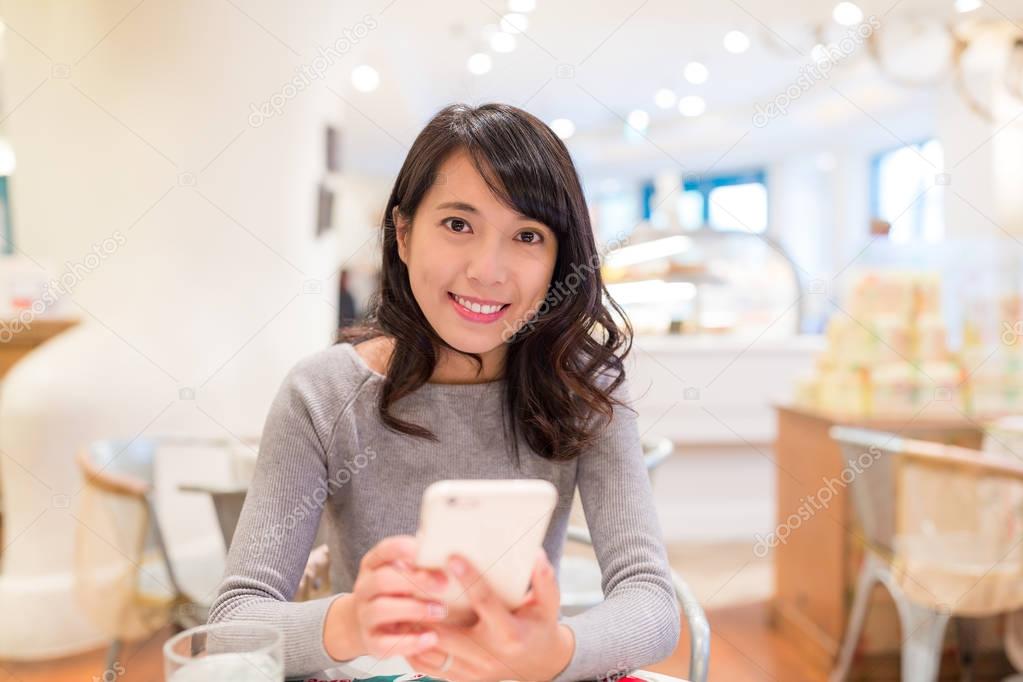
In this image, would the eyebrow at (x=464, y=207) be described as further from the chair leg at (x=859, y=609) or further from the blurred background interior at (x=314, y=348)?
the chair leg at (x=859, y=609)

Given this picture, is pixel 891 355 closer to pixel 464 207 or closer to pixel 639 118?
pixel 464 207

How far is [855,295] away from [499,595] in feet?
9.69

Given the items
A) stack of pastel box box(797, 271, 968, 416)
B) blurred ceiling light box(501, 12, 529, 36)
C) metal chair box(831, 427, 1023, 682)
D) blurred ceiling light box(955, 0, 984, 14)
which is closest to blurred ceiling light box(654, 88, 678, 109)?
blurred ceiling light box(501, 12, 529, 36)

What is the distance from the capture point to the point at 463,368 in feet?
4.18

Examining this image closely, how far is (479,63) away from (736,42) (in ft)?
6.11

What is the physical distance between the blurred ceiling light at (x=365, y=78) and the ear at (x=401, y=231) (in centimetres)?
492

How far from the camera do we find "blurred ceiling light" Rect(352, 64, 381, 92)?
5927mm

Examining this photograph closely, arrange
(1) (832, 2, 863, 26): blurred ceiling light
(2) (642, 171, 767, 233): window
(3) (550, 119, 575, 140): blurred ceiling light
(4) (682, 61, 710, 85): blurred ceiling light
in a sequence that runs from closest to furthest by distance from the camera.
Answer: (1) (832, 2, 863, 26): blurred ceiling light
(4) (682, 61, 710, 85): blurred ceiling light
(3) (550, 119, 575, 140): blurred ceiling light
(2) (642, 171, 767, 233): window

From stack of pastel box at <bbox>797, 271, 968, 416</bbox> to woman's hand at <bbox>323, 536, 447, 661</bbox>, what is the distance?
2.65 m

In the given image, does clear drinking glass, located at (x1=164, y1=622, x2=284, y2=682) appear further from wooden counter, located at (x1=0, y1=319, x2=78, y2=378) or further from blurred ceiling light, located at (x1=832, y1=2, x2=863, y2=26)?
blurred ceiling light, located at (x1=832, y1=2, x2=863, y2=26)

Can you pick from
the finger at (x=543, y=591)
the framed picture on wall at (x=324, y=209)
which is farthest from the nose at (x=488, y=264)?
the framed picture on wall at (x=324, y=209)

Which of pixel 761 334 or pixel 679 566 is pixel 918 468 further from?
pixel 761 334

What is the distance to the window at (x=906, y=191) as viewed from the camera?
24.8 ft

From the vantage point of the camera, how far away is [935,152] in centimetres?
744
